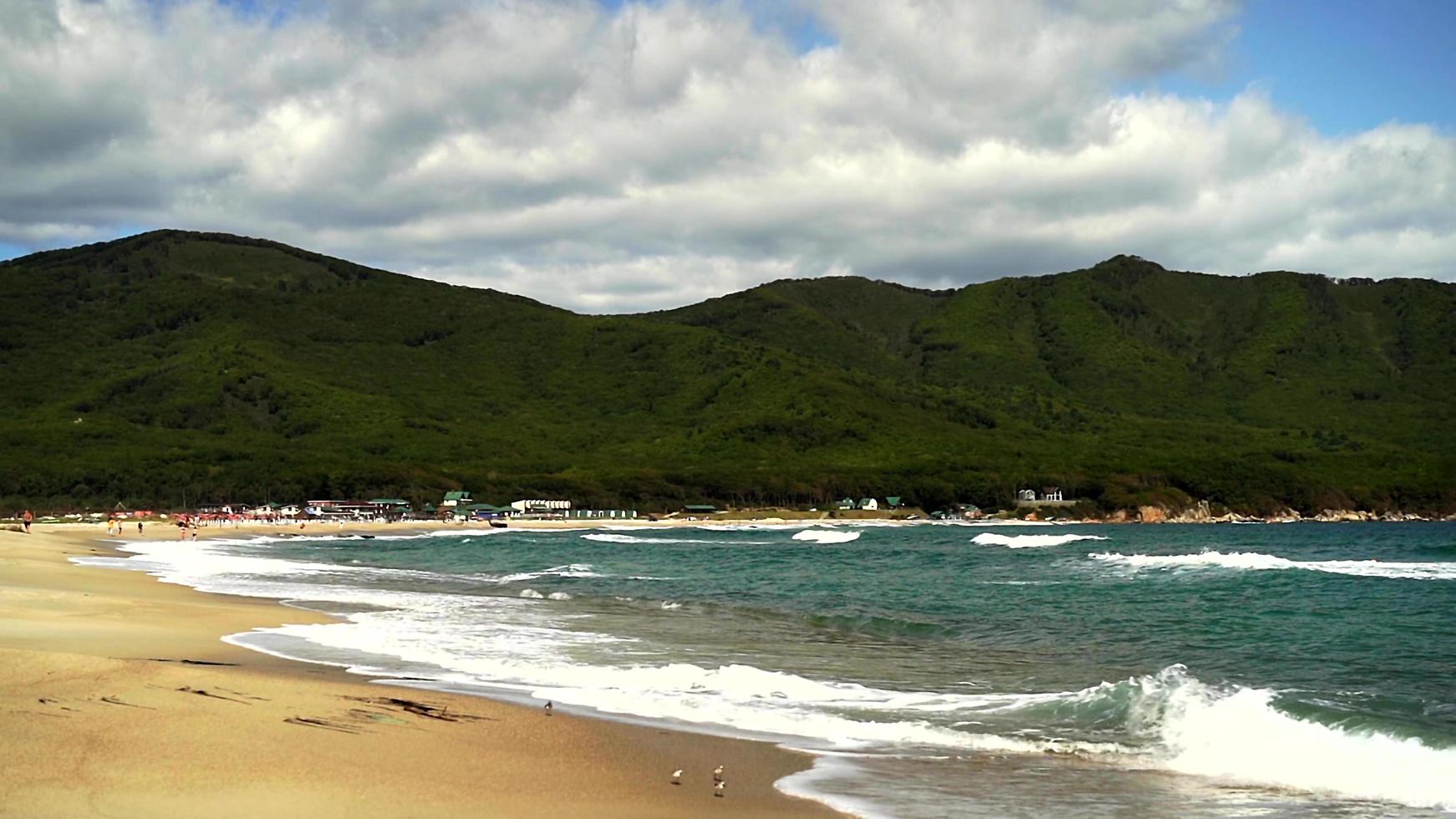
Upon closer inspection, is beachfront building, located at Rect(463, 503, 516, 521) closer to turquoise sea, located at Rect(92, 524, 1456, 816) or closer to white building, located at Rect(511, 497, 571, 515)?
white building, located at Rect(511, 497, 571, 515)

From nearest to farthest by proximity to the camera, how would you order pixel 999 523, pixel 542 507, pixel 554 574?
1. pixel 554 574
2. pixel 999 523
3. pixel 542 507

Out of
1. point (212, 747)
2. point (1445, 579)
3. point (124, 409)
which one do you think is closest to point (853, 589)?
point (1445, 579)

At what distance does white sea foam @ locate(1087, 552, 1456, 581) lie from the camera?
3803 cm

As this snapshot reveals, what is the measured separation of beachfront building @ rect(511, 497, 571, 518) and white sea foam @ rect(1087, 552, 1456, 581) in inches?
3307

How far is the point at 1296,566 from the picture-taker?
41281 millimetres

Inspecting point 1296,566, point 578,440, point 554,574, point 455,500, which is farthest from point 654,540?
point 578,440

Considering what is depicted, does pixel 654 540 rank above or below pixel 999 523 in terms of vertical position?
above

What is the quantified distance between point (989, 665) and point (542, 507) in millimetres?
112201

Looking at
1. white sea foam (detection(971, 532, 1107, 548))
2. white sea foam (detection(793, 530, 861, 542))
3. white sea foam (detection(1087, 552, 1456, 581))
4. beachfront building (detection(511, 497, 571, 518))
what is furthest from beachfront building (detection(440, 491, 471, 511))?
white sea foam (detection(1087, 552, 1456, 581))

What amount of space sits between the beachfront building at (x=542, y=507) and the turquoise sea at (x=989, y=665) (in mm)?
82137

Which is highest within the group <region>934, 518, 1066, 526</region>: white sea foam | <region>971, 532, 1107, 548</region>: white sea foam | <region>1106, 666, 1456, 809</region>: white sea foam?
<region>1106, 666, 1456, 809</region>: white sea foam

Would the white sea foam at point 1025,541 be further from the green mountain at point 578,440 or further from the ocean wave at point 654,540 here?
the green mountain at point 578,440

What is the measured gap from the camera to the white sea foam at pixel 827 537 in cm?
8131

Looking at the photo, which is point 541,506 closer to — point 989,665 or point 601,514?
point 601,514
